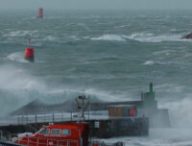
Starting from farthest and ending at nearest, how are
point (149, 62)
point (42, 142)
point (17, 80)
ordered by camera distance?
point (149, 62) → point (17, 80) → point (42, 142)

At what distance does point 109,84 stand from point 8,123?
19.8 m

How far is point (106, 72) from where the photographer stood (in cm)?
5791

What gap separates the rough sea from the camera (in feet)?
124

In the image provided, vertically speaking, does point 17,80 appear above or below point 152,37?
below

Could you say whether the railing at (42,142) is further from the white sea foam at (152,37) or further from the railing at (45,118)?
the white sea foam at (152,37)

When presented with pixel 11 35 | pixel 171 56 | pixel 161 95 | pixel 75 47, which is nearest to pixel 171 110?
pixel 161 95

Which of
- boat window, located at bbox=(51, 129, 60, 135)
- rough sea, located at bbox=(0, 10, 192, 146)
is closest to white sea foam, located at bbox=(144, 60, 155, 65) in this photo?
rough sea, located at bbox=(0, 10, 192, 146)

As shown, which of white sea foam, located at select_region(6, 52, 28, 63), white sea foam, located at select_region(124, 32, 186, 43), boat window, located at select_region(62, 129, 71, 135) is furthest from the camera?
white sea foam, located at select_region(124, 32, 186, 43)

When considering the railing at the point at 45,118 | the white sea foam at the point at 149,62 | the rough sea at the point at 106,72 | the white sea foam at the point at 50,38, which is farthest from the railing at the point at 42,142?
the white sea foam at the point at 50,38

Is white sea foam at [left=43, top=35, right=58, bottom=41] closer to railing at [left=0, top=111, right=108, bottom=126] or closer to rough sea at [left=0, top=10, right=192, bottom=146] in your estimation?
rough sea at [left=0, top=10, right=192, bottom=146]

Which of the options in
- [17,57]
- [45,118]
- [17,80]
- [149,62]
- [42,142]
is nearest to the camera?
[42,142]

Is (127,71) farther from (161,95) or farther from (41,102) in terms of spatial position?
(41,102)

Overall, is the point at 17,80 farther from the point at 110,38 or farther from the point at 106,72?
the point at 110,38

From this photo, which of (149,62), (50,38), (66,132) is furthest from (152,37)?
(66,132)
